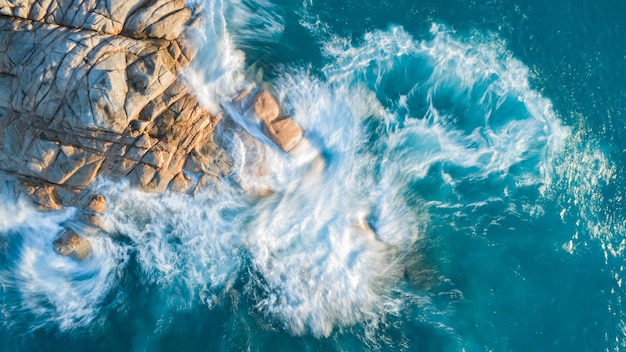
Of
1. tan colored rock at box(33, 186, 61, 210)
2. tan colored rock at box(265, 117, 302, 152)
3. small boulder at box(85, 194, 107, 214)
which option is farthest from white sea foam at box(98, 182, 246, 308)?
tan colored rock at box(265, 117, 302, 152)

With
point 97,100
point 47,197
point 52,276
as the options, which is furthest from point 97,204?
point 97,100

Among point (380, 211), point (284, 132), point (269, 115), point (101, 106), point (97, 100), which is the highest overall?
point (269, 115)

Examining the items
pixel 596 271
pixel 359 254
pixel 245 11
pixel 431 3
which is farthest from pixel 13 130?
pixel 596 271

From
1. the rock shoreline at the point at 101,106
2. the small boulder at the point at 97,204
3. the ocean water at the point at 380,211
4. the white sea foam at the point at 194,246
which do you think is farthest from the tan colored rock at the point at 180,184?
the small boulder at the point at 97,204

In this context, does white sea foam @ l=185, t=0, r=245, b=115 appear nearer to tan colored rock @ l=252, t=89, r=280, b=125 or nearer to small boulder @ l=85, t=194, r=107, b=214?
tan colored rock @ l=252, t=89, r=280, b=125

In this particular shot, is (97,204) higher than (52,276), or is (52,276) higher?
(97,204)

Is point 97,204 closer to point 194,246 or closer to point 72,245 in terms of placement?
point 72,245
